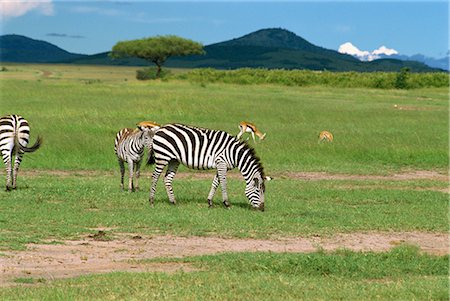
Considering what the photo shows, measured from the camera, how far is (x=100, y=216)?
→ 13.9 meters

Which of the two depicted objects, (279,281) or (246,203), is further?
(246,203)

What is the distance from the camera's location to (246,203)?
16.1 m

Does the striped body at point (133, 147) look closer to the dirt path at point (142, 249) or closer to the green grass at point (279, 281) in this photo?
the dirt path at point (142, 249)

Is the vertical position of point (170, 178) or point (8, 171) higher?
point (170, 178)

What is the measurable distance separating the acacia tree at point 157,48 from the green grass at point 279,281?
2958 inches

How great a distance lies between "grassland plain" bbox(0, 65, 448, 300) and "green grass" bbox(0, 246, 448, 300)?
21 mm

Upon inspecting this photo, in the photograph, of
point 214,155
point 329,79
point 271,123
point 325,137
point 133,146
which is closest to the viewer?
point 214,155

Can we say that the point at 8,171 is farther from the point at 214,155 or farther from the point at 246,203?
the point at 246,203

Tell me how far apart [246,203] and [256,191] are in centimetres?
101

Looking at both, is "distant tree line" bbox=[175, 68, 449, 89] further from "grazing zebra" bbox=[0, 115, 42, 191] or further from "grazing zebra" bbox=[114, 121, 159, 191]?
"grazing zebra" bbox=[0, 115, 42, 191]

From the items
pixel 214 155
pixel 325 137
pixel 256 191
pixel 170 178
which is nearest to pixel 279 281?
pixel 256 191

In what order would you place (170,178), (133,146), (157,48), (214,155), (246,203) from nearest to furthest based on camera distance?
(214,155) < (170,178) < (246,203) < (133,146) < (157,48)

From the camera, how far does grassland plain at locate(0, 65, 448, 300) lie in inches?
355

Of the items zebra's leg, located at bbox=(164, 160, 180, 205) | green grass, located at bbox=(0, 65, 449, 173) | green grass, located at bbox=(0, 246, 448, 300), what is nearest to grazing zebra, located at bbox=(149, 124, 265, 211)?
zebra's leg, located at bbox=(164, 160, 180, 205)
